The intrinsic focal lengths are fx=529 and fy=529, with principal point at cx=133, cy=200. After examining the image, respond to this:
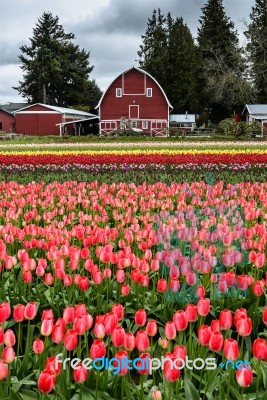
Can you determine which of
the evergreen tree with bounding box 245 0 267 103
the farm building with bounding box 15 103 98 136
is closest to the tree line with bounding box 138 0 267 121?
the evergreen tree with bounding box 245 0 267 103

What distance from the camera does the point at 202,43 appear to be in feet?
201

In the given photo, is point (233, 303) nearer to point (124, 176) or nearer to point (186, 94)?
point (124, 176)

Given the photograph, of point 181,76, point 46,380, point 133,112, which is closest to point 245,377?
point 46,380

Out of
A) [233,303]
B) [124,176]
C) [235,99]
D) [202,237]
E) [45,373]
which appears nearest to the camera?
[45,373]

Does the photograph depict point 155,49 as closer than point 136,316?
No

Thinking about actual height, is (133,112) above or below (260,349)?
above

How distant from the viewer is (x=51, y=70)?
6862 centimetres

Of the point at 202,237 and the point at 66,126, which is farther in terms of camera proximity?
the point at 66,126

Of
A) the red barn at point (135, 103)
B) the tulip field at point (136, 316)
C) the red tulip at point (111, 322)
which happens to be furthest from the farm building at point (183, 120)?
the red tulip at point (111, 322)

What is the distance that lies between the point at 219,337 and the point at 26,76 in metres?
72.8

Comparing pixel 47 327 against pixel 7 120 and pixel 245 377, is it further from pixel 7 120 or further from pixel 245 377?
pixel 7 120

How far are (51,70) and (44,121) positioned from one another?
17.7 metres

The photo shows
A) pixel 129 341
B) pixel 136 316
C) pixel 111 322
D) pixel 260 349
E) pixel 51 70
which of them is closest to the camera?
pixel 260 349

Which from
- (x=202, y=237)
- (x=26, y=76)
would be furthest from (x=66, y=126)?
(x=202, y=237)
